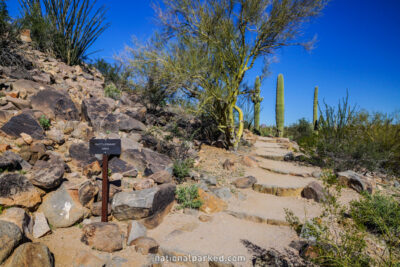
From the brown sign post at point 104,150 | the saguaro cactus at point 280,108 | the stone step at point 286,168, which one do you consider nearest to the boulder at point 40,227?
the brown sign post at point 104,150

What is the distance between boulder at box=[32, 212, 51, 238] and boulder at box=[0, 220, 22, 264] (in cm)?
32

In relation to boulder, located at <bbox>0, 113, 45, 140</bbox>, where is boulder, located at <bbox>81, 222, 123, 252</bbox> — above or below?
below

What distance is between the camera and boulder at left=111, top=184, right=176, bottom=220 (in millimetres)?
3725

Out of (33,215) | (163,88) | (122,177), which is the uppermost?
(163,88)

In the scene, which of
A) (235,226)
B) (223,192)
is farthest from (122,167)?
(235,226)

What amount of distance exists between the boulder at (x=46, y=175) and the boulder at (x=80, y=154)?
0.60 m

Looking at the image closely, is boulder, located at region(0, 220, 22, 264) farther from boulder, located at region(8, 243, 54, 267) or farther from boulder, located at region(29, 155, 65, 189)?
boulder, located at region(29, 155, 65, 189)

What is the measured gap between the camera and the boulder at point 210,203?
4.54 meters

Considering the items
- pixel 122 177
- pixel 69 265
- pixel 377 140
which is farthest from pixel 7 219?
pixel 377 140

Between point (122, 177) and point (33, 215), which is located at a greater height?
point (122, 177)

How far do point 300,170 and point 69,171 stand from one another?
5.97 m

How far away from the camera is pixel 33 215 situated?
3.25m

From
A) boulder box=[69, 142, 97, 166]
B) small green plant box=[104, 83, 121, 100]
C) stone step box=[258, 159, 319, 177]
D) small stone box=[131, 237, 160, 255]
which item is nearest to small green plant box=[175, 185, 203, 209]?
small stone box=[131, 237, 160, 255]

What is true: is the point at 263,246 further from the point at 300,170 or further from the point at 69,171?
Result: the point at 300,170
